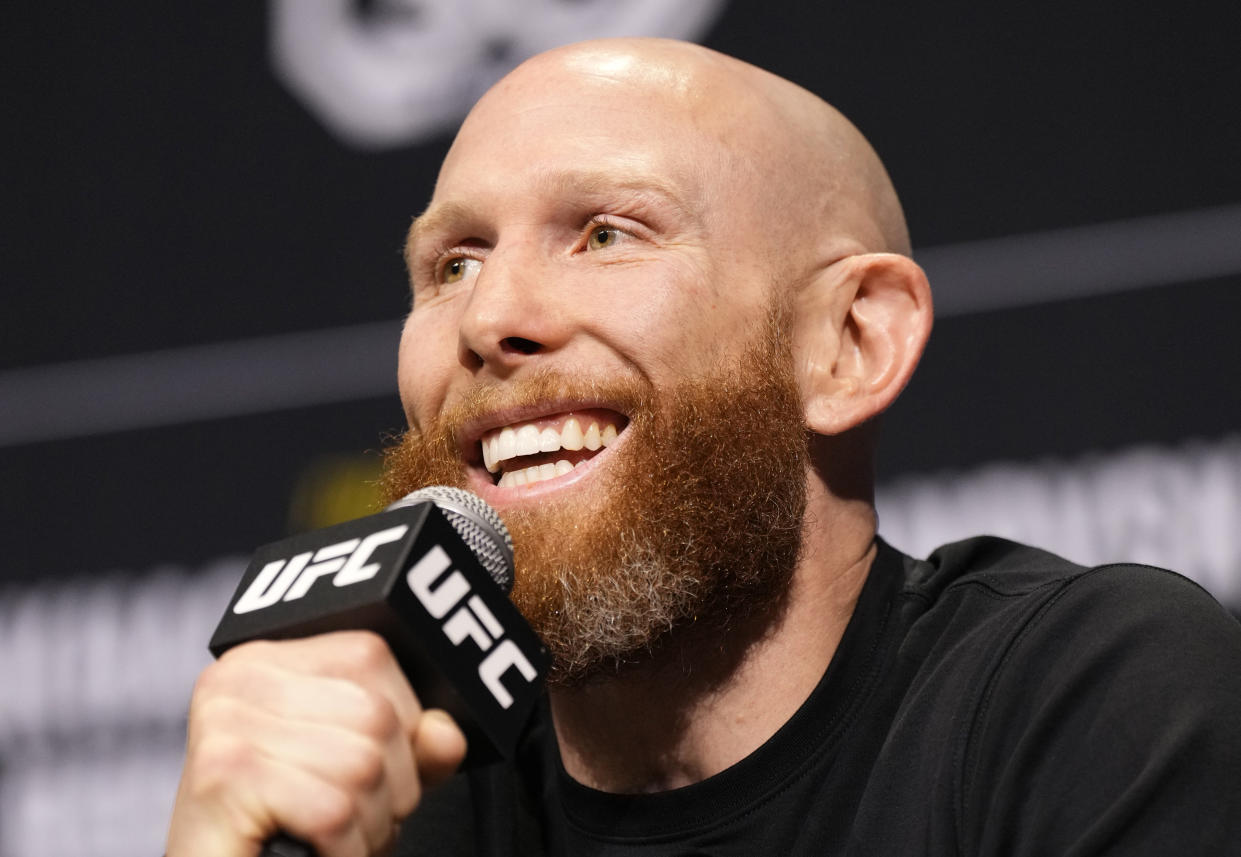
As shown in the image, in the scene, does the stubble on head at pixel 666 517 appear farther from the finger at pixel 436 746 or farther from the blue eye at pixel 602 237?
the finger at pixel 436 746

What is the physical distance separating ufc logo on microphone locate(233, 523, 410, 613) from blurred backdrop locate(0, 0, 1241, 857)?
4.08 feet

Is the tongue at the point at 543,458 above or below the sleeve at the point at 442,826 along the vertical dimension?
above

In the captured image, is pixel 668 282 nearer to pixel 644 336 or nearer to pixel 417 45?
Result: pixel 644 336

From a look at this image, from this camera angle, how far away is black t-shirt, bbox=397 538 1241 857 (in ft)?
2.59

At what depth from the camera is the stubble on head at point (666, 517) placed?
106 centimetres

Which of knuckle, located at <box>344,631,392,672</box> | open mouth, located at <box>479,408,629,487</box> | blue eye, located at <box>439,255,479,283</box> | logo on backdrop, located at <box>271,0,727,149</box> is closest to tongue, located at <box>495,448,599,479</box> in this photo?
open mouth, located at <box>479,408,629,487</box>

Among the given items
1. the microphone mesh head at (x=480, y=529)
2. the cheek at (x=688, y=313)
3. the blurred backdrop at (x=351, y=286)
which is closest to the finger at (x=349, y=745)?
the microphone mesh head at (x=480, y=529)

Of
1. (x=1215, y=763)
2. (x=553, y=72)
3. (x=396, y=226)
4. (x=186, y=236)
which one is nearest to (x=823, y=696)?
(x=1215, y=763)

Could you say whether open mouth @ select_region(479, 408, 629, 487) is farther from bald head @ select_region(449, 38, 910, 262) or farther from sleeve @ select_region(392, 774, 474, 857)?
sleeve @ select_region(392, 774, 474, 857)

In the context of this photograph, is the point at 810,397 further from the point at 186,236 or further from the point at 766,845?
the point at 186,236

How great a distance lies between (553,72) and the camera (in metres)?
1.26

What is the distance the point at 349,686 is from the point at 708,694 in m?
0.56

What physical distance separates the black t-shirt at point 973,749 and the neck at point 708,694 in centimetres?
2

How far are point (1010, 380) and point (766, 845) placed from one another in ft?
3.15
